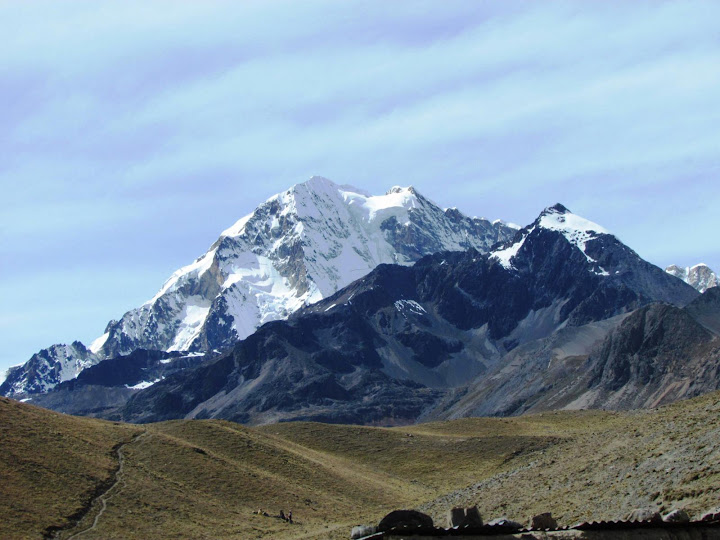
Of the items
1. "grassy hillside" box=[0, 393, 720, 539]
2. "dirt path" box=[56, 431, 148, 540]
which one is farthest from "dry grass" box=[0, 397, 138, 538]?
"dirt path" box=[56, 431, 148, 540]

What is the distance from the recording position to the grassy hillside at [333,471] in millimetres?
49812

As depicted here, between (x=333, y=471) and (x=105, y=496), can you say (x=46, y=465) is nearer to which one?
(x=105, y=496)

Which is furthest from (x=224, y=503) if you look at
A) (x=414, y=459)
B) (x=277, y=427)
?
(x=277, y=427)

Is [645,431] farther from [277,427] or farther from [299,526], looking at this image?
[277,427]

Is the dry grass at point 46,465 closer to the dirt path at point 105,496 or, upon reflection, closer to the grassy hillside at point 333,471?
the grassy hillside at point 333,471

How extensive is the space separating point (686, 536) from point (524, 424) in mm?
85578

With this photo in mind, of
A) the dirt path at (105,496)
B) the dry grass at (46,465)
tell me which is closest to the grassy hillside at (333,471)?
the dry grass at (46,465)

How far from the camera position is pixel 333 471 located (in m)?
91.1

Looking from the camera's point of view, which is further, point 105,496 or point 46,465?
point 46,465

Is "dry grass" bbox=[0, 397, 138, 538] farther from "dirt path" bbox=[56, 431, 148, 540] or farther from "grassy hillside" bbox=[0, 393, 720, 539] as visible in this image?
"dirt path" bbox=[56, 431, 148, 540]

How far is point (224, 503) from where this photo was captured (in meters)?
76.2

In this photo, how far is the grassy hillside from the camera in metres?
49.8

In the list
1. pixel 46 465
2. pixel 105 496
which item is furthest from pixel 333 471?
pixel 46 465

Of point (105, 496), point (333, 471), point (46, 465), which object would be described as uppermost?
point (46, 465)
